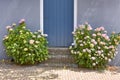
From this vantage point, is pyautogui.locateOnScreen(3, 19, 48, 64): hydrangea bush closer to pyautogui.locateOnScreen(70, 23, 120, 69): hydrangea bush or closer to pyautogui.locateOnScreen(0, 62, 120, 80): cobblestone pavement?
pyautogui.locateOnScreen(0, 62, 120, 80): cobblestone pavement

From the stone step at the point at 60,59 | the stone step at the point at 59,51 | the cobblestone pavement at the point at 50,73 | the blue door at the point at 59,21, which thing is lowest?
the cobblestone pavement at the point at 50,73

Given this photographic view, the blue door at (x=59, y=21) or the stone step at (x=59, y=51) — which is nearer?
the stone step at (x=59, y=51)

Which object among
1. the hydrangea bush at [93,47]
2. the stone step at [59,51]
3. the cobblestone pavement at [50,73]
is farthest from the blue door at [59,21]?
the cobblestone pavement at [50,73]

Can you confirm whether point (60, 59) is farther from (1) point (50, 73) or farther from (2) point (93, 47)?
(2) point (93, 47)

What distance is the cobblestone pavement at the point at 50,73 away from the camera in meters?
7.46

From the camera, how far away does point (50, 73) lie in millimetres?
7793

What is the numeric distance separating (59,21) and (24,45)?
1490mm

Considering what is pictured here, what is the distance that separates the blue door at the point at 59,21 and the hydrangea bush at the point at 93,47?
71 cm

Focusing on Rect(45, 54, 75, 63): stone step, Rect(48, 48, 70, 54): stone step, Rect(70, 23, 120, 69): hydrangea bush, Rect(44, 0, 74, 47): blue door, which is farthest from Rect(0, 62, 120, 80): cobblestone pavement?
Rect(44, 0, 74, 47): blue door

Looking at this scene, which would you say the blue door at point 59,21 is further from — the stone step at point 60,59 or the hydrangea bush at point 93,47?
the hydrangea bush at point 93,47

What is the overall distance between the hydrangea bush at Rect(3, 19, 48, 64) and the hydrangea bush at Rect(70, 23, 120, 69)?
3.08ft

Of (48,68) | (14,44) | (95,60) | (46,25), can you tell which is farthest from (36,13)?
(95,60)

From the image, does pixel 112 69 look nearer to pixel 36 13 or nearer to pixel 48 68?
pixel 48 68

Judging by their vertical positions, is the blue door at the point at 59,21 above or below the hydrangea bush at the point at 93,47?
above
